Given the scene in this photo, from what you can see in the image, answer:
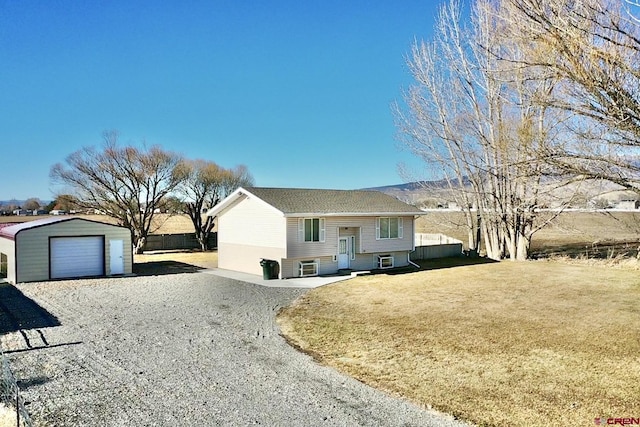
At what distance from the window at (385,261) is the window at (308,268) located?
12.0 feet

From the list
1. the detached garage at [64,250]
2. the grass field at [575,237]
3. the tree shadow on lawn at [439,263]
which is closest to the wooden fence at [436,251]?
the tree shadow on lawn at [439,263]

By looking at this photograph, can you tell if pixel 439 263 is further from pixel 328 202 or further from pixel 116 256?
pixel 116 256

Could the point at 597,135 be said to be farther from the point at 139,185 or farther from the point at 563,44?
the point at 139,185

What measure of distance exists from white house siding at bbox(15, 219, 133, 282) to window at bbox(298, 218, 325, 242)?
809cm

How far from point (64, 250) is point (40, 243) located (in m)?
0.94

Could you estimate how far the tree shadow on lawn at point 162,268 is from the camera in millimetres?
19453

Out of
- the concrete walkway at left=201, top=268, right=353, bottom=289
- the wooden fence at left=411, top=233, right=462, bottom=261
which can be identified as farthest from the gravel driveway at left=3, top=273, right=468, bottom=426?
the wooden fence at left=411, top=233, right=462, bottom=261

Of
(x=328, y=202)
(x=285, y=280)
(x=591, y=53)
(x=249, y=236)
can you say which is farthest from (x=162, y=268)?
(x=591, y=53)

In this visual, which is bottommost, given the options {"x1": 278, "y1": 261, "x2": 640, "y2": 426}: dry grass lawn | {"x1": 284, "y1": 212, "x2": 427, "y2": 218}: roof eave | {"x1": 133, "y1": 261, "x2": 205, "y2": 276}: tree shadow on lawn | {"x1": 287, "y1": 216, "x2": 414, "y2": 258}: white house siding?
{"x1": 278, "y1": 261, "x2": 640, "y2": 426}: dry grass lawn

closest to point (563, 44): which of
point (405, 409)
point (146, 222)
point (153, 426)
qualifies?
point (405, 409)

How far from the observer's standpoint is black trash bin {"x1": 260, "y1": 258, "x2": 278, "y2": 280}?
17.5 meters

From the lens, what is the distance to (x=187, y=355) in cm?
816

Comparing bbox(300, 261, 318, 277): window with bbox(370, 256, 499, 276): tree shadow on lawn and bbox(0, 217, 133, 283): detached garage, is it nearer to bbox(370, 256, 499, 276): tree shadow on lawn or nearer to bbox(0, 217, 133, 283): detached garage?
bbox(370, 256, 499, 276): tree shadow on lawn

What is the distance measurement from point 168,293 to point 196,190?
18765 mm
